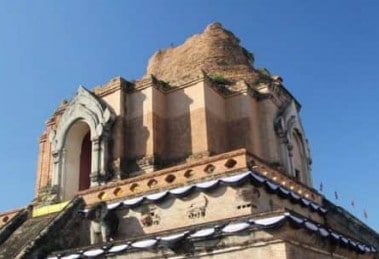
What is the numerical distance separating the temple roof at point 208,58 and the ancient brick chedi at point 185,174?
0.08 meters

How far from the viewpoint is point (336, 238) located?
510 inches

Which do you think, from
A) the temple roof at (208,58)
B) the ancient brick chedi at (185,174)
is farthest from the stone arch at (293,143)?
the temple roof at (208,58)

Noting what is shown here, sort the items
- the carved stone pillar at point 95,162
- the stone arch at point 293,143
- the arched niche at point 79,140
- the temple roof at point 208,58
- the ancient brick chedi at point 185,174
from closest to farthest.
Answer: the ancient brick chedi at point 185,174 < the carved stone pillar at point 95,162 < the arched niche at point 79,140 < the stone arch at point 293,143 < the temple roof at point 208,58

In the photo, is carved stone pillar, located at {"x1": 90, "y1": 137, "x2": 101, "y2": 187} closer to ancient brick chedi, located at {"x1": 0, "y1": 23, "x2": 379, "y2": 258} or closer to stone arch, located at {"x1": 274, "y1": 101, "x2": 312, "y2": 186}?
ancient brick chedi, located at {"x1": 0, "y1": 23, "x2": 379, "y2": 258}

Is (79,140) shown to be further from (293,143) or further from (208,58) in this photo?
(293,143)

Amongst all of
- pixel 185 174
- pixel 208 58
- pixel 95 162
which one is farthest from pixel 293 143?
pixel 185 174

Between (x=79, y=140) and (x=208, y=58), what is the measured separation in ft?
23.8

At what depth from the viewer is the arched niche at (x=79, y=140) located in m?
20.9

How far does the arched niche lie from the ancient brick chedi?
0.05 metres

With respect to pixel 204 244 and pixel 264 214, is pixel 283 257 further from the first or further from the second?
pixel 204 244

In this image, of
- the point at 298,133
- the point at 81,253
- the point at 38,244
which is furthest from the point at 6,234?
the point at 298,133

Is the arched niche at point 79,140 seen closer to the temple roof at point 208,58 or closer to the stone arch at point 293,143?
the temple roof at point 208,58

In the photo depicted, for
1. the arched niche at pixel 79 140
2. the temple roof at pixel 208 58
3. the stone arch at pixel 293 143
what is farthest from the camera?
the temple roof at pixel 208 58

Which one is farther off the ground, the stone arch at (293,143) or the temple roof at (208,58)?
the temple roof at (208,58)
